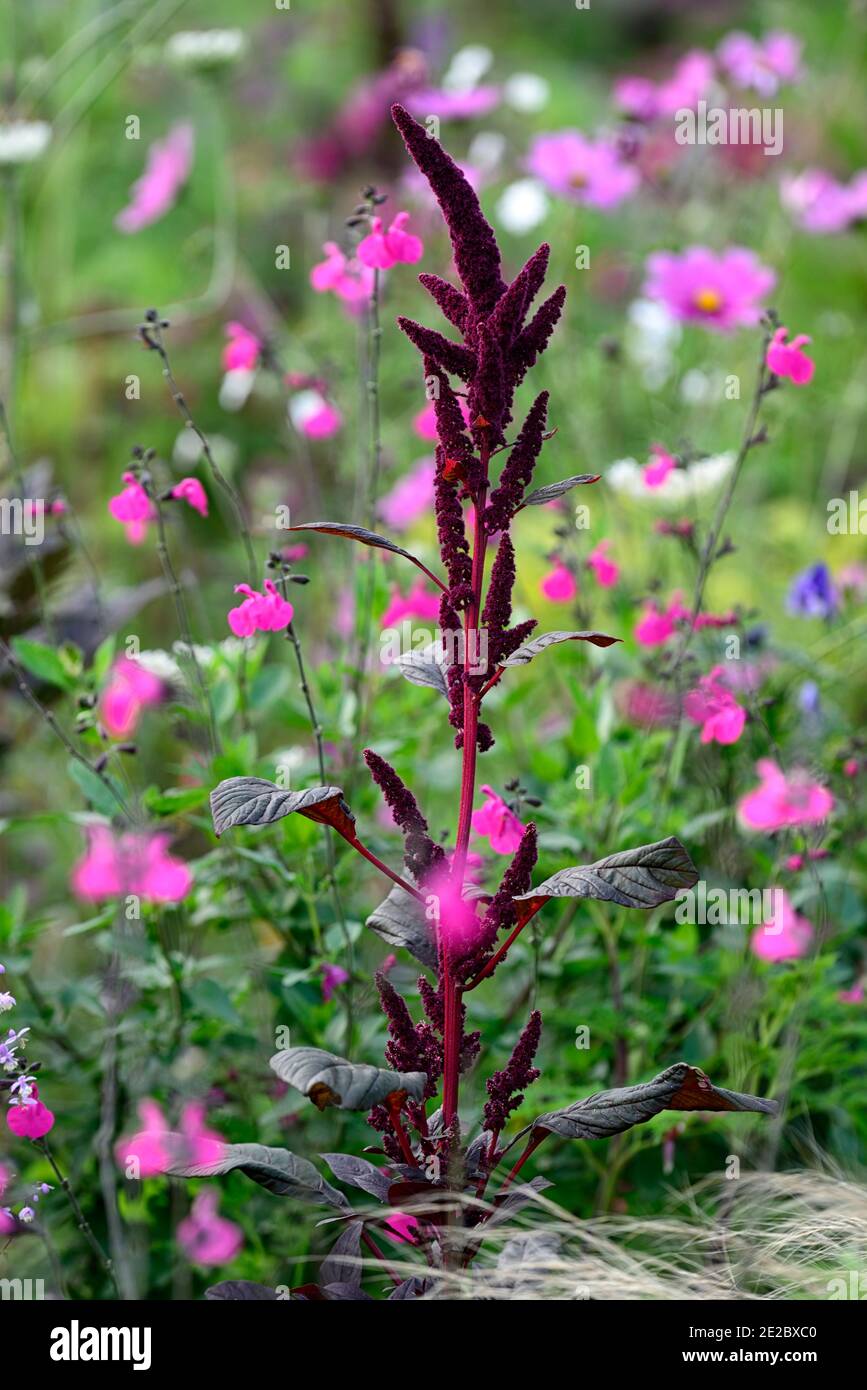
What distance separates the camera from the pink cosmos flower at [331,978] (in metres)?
1.35

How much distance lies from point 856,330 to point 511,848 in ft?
8.87

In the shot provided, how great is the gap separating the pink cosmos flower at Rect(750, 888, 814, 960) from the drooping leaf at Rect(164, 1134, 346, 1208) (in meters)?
0.55

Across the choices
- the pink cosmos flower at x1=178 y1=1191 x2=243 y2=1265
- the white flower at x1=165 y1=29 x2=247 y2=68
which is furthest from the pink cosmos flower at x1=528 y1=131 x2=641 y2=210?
the pink cosmos flower at x1=178 y1=1191 x2=243 y2=1265

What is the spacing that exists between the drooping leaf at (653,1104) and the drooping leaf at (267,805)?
25cm

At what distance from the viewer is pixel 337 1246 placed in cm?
104

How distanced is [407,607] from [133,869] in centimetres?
50

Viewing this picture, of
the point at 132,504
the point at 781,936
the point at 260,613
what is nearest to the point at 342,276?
the point at 132,504

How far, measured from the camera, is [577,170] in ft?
6.74

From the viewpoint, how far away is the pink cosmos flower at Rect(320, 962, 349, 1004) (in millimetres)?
1354

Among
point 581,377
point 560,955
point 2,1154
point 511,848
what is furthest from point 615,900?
point 581,377

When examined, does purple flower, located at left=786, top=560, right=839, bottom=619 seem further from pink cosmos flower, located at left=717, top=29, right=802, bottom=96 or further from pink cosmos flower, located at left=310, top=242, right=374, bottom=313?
pink cosmos flower, located at left=717, top=29, right=802, bottom=96

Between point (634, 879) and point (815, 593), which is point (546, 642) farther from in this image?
point (815, 593)

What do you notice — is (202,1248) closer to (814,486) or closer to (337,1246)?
(337,1246)

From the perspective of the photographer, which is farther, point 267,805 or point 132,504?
point 132,504
